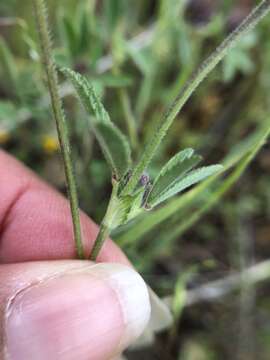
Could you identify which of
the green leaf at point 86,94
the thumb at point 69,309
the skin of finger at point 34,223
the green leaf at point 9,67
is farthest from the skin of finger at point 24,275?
the green leaf at point 9,67

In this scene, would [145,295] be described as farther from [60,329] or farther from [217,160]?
[217,160]

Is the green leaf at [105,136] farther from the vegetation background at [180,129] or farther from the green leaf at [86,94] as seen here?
the vegetation background at [180,129]

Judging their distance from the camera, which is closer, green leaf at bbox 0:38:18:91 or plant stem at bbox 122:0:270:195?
plant stem at bbox 122:0:270:195

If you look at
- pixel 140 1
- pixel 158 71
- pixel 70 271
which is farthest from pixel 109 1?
pixel 70 271

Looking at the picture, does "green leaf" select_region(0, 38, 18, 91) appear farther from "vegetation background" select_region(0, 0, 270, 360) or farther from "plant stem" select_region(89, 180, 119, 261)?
"plant stem" select_region(89, 180, 119, 261)

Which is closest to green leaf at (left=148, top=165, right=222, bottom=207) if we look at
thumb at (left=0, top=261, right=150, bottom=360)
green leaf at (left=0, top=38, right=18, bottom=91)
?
thumb at (left=0, top=261, right=150, bottom=360)
